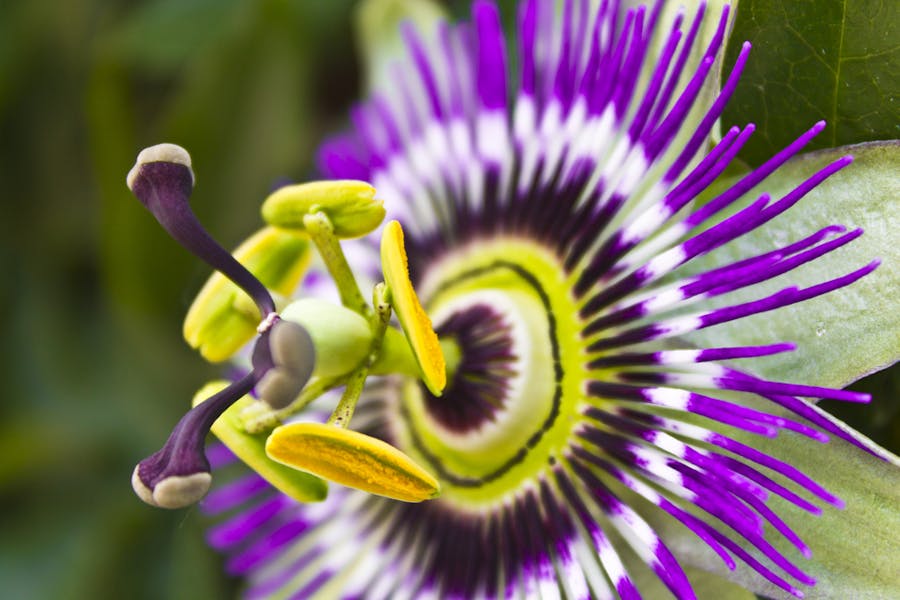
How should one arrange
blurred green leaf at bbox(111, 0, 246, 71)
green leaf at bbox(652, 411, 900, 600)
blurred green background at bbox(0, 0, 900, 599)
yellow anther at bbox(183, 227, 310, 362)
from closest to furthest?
1. green leaf at bbox(652, 411, 900, 600)
2. yellow anther at bbox(183, 227, 310, 362)
3. blurred green background at bbox(0, 0, 900, 599)
4. blurred green leaf at bbox(111, 0, 246, 71)

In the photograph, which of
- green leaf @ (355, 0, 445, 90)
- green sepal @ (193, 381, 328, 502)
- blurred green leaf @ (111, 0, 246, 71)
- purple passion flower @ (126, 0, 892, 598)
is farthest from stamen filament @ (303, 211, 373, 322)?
blurred green leaf @ (111, 0, 246, 71)

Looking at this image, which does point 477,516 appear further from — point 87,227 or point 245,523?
point 87,227

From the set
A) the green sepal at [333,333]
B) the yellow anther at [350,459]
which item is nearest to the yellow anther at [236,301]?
the green sepal at [333,333]

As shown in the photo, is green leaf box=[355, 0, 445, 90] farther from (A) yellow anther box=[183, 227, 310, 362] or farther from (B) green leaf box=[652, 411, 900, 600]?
(B) green leaf box=[652, 411, 900, 600]

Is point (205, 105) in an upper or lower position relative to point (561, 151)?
upper

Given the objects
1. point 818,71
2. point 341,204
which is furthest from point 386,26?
point 818,71

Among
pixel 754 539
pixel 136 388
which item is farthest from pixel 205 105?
pixel 754 539
